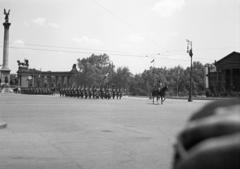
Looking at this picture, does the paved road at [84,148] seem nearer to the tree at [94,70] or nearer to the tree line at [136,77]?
the tree line at [136,77]

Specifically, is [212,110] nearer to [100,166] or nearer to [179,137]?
[179,137]

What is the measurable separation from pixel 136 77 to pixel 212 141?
4658 inches

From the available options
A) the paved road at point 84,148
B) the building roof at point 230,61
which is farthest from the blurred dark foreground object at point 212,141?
the building roof at point 230,61

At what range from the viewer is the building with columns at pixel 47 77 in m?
132

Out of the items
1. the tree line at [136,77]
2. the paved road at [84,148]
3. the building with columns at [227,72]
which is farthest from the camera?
the tree line at [136,77]

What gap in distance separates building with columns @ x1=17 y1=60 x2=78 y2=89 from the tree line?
13.7ft

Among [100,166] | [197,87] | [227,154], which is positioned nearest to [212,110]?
[227,154]

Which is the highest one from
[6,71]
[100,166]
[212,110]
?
[6,71]

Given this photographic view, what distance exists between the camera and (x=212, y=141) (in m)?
1.09

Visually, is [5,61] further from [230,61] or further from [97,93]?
[230,61]

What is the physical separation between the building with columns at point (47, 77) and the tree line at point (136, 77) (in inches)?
164

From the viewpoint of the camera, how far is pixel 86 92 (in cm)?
6047

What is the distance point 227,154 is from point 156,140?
361 inches

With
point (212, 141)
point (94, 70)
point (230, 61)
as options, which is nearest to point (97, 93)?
point (230, 61)
